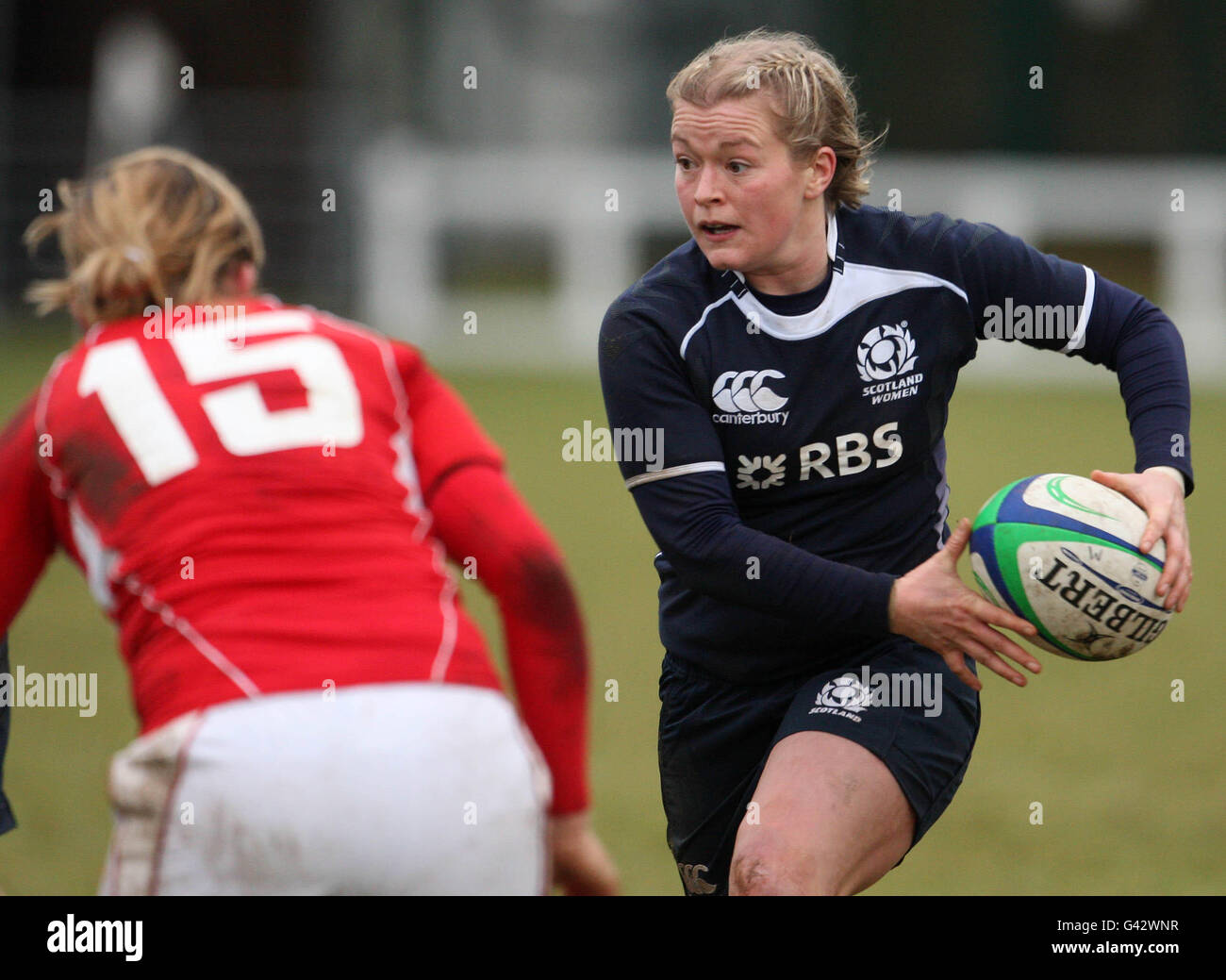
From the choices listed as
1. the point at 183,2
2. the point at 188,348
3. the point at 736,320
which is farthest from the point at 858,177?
the point at 183,2

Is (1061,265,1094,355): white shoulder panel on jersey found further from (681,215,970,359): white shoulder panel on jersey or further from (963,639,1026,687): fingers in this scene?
(963,639,1026,687): fingers

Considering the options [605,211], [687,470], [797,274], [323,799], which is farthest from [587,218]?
[323,799]

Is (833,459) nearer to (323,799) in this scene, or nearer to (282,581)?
(282,581)

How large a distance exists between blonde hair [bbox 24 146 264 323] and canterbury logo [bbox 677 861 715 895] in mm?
1924

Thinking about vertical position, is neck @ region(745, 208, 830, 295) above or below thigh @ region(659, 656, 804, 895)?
above

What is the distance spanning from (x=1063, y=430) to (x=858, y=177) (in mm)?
10549

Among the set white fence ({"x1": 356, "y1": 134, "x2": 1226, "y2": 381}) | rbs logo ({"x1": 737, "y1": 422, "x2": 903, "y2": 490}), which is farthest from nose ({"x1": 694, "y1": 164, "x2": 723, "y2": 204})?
white fence ({"x1": 356, "y1": 134, "x2": 1226, "y2": 381})

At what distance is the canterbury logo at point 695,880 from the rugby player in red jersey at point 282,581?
1298mm

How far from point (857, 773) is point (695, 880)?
75cm

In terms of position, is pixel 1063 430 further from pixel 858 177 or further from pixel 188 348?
pixel 188 348

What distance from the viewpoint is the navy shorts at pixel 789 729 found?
11.8 ft

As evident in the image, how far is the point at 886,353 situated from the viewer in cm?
369

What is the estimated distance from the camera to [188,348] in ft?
8.78

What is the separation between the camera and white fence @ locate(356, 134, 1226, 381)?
18.8 meters
